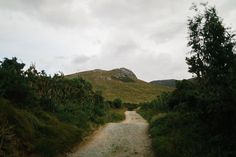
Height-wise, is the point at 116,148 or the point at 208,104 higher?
the point at 208,104

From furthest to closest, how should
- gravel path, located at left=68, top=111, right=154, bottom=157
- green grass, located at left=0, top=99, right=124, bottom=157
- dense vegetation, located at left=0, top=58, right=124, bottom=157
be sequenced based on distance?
gravel path, located at left=68, top=111, right=154, bottom=157 < dense vegetation, located at left=0, top=58, right=124, bottom=157 < green grass, located at left=0, top=99, right=124, bottom=157

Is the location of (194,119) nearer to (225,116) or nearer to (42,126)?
(225,116)

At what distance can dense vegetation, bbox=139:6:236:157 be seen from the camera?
14547mm

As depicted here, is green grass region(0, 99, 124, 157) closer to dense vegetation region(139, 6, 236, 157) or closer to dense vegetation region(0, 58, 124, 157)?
dense vegetation region(0, 58, 124, 157)

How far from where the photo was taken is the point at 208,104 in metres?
17.1

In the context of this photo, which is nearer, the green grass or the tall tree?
the green grass

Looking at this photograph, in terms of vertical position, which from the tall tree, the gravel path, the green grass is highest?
the tall tree

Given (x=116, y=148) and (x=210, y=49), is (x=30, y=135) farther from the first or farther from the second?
(x=210, y=49)

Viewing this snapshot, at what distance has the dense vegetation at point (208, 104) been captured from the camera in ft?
47.7

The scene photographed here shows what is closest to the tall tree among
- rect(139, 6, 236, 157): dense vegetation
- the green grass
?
rect(139, 6, 236, 157): dense vegetation

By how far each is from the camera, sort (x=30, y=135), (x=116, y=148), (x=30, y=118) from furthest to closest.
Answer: (x=116, y=148) < (x=30, y=118) < (x=30, y=135)

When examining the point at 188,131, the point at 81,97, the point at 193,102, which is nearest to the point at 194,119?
the point at 188,131

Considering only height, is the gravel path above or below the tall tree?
below

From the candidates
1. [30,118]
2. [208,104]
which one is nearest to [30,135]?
[30,118]
